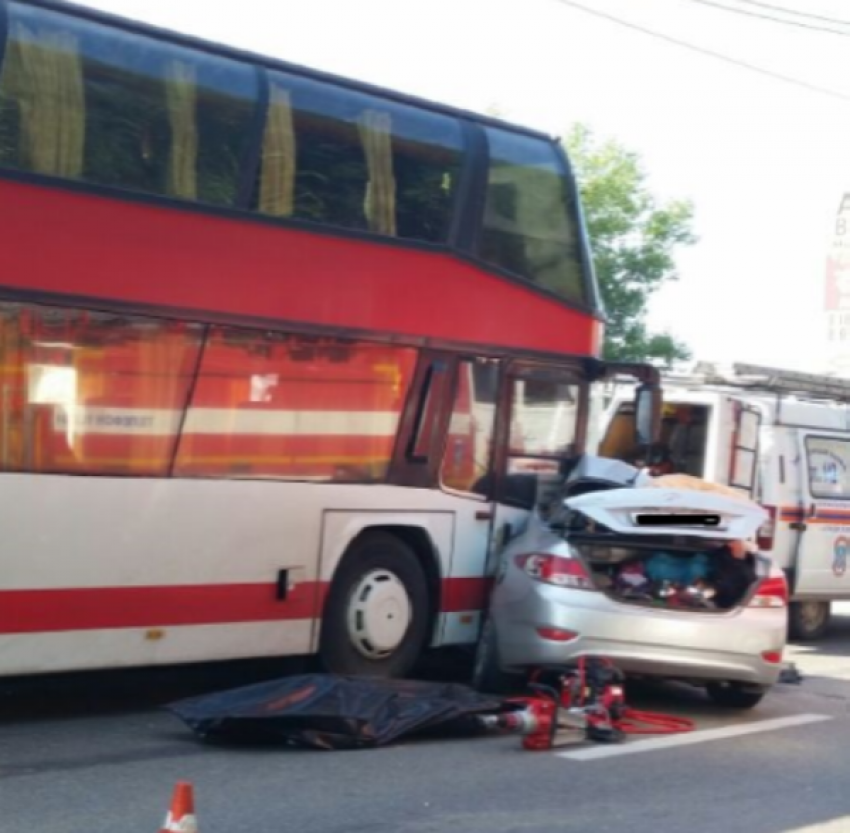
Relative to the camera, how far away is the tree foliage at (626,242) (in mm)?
29609

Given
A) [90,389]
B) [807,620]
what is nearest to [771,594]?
[90,389]

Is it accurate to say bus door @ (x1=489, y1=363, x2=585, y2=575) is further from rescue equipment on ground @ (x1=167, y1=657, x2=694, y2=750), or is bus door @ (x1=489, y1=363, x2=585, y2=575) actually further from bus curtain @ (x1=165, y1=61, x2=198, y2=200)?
bus curtain @ (x1=165, y1=61, x2=198, y2=200)

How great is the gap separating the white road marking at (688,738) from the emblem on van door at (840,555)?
17.6 ft

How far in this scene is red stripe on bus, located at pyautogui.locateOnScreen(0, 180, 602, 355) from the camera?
892 centimetres

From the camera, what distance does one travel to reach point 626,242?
29750 mm

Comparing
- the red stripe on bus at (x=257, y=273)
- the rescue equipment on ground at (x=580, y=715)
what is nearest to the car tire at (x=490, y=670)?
the rescue equipment on ground at (x=580, y=715)

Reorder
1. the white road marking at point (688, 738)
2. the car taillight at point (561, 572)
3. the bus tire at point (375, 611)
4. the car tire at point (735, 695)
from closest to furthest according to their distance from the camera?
the white road marking at point (688, 738) < the car taillight at point (561, 572) < the bus tire at point (375, 611) < the car tire at point (735, 695)

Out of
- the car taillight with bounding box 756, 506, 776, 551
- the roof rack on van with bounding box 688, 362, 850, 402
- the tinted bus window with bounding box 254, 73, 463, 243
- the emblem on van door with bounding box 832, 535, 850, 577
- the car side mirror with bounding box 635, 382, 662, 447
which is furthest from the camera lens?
the roof rack on van with bounding box 688, 362, 850, 402

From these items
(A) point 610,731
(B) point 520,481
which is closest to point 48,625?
(A) point 610,731

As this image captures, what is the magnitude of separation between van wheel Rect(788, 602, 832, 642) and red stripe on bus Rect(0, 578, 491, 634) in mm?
7670

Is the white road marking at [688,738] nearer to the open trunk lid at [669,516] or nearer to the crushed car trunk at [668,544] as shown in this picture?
the crushed car trunk at [668,544]

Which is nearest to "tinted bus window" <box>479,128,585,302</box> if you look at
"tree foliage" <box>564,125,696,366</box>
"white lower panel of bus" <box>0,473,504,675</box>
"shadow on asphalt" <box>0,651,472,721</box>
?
"white lower panel of bus" <box>0,473,504,675</box>

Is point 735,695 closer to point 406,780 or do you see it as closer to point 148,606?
point 406,780

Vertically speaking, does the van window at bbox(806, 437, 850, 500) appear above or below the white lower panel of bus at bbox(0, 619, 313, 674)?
above
